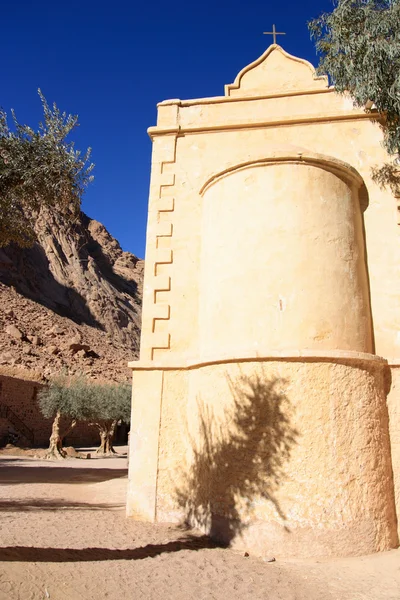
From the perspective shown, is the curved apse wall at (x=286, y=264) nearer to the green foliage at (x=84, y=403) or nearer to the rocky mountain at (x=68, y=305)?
the green foliage at (x=84, y=403)

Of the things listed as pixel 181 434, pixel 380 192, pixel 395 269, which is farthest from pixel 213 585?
pixel 380 192

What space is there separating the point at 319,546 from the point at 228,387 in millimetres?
2508

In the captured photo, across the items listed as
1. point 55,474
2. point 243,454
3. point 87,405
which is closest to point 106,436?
point 87,405

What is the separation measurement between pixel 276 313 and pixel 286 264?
2.68 ft

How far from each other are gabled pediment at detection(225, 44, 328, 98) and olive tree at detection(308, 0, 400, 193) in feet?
5.39

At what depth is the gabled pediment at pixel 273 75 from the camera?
1055 cm

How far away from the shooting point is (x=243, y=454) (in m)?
7.34

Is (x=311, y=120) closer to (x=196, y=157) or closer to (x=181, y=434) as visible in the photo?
(x=196, y=157)

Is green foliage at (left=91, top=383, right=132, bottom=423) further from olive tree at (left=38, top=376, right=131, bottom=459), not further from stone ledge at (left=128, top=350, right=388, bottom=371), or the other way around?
stone ledge at (left=128, top=350, right=388, bottom=371)

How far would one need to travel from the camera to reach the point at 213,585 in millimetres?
5820

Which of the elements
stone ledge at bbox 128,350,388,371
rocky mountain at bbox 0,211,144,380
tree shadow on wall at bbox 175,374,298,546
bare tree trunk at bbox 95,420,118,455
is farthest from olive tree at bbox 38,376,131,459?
stone ledge at bbox 128,350,388,371

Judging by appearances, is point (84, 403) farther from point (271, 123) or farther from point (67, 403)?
point (271, 123)

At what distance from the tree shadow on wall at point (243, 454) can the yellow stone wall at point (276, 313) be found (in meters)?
0.03

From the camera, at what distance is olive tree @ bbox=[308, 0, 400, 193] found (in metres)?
7.84
